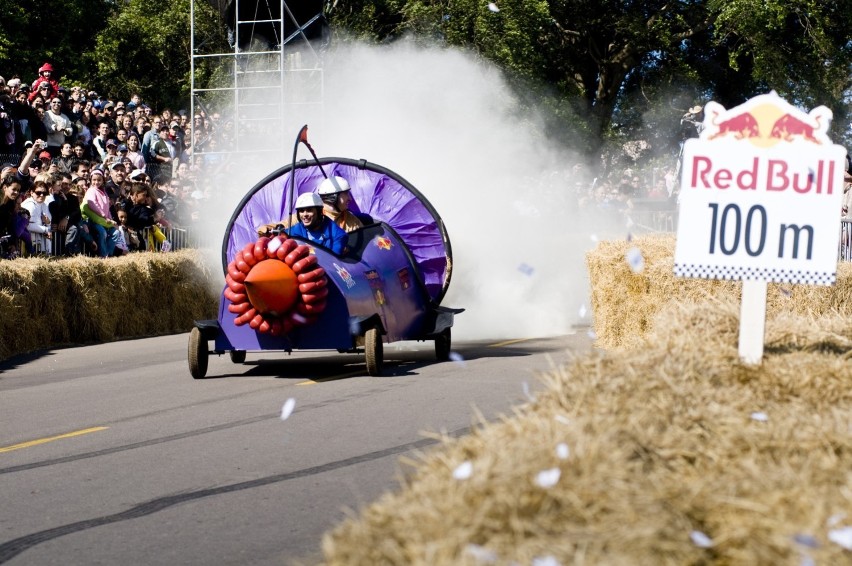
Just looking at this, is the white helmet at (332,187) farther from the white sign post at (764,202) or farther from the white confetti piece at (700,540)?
the white confetti piece at (700,540)

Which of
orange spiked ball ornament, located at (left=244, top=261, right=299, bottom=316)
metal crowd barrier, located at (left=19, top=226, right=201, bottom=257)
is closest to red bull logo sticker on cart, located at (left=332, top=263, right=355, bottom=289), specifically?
orange spiked ball ornament, located at (left=244, top=261, right=299, bottom=316)

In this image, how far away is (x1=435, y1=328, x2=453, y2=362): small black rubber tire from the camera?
42.0ft

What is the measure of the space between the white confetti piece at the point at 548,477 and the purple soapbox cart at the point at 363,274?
24.3 ft

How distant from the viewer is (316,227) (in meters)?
12.1

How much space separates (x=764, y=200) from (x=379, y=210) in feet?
24.9

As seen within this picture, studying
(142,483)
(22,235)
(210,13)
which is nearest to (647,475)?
(142,483)

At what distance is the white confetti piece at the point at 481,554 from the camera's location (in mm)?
3232

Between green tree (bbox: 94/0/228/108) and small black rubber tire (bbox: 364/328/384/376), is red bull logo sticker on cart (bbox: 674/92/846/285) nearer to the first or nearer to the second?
small black rubber tire (bbox: 364/328/384/376)

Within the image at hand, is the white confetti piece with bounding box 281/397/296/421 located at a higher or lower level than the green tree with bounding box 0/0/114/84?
lower

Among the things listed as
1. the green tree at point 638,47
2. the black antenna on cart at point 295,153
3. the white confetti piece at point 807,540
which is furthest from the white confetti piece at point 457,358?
the green tree at point 638,47

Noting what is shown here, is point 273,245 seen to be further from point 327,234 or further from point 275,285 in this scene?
point 327,234

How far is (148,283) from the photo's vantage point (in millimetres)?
18219

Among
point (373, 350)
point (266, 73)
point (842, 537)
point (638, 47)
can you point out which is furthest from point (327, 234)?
point (638, 47)

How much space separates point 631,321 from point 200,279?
822 cm
